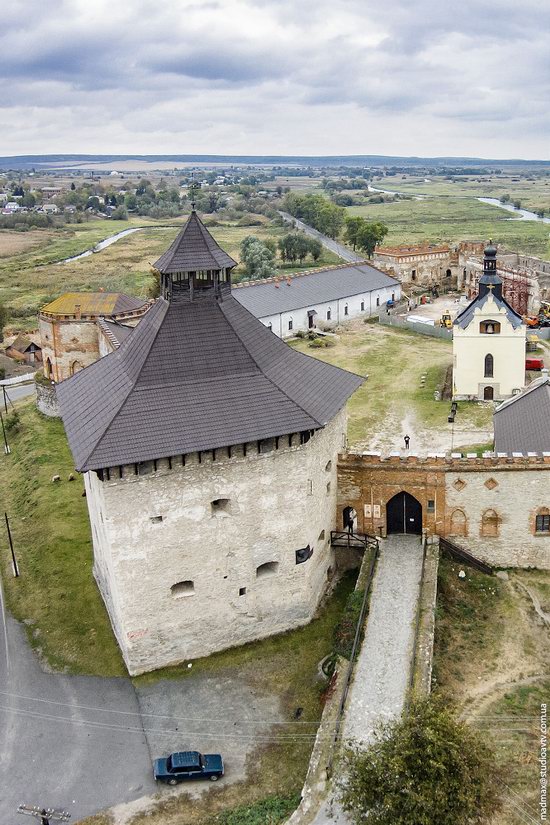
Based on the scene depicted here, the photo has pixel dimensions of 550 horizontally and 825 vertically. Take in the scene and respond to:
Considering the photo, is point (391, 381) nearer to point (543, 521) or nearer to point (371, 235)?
point (543, 521)

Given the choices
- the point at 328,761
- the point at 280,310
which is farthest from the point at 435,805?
the point at 280,310

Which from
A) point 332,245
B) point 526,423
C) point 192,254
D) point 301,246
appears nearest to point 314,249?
point 301,246

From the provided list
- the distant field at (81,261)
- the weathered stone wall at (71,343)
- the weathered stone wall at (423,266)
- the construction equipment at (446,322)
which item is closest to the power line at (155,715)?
the weathered stone wall at (71,343)

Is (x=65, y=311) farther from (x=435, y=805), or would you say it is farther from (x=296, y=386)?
(x=435, y=805)

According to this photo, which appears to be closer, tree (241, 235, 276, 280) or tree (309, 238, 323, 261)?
tree (241, 235, 276, 280)

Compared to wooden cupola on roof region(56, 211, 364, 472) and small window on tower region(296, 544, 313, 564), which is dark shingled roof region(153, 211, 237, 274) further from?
small window on tower region(296, 544, 313, 564)

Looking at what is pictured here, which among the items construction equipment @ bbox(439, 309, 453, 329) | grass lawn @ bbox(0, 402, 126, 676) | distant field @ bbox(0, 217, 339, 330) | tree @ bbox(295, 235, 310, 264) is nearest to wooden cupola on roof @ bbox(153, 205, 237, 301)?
grass lawn @ bbox(0, 402, 126, 676)
